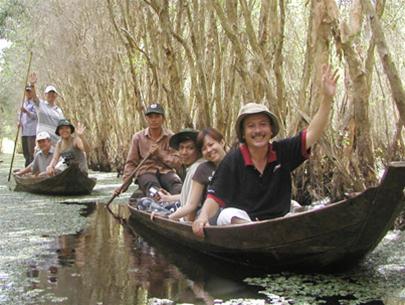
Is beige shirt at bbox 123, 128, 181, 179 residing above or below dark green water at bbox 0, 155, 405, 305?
above

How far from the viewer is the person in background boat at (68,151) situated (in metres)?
9.67

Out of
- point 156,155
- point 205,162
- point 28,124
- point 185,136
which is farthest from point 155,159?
point 28,124

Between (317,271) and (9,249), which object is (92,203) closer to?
(9,249)

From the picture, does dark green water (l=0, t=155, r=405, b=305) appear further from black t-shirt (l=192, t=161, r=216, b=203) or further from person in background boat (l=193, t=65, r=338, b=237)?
black t-shirt (l=192, t=161, r=216, b=203)

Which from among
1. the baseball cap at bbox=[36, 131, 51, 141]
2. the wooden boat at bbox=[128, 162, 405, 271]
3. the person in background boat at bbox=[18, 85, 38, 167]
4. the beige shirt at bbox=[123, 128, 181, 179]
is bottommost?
the wooden boat at bbox=[128, 162, 405, 271]

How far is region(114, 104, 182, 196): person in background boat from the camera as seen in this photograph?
8008mm

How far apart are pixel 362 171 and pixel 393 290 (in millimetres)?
3058

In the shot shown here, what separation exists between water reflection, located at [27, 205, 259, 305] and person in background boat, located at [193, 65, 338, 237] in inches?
22.7

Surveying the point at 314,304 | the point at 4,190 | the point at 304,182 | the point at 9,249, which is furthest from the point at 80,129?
the point at 314,304

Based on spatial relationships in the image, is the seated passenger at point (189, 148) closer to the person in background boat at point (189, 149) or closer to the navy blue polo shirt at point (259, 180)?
the person in background boat at point (189, 149)

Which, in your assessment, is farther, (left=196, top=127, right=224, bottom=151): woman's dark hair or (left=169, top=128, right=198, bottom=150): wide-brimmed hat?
(left=169, top=128, right=198, bottom=150): wide-brimmed hat

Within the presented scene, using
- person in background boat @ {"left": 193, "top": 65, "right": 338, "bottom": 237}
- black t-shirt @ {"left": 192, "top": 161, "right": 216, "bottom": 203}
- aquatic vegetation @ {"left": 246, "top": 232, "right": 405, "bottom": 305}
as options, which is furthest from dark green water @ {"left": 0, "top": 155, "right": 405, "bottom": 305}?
black t-shirt @ {"left": 192, "top": 161, "right": 216, "bottom": 203}

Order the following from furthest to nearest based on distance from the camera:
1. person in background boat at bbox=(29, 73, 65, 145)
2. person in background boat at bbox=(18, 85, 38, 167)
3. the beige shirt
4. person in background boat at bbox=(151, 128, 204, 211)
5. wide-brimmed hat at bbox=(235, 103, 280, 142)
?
person in background boat at bbox=(18, 85, 38, 167), person in background boat at bbox=(29, 73, 65, 145), the beige shirt, person in background boat at bbox=(151, 128, 204, 211), wide-brimmed hat at bbox=(235, 103, 280, 142)

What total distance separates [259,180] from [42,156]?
6661mm
